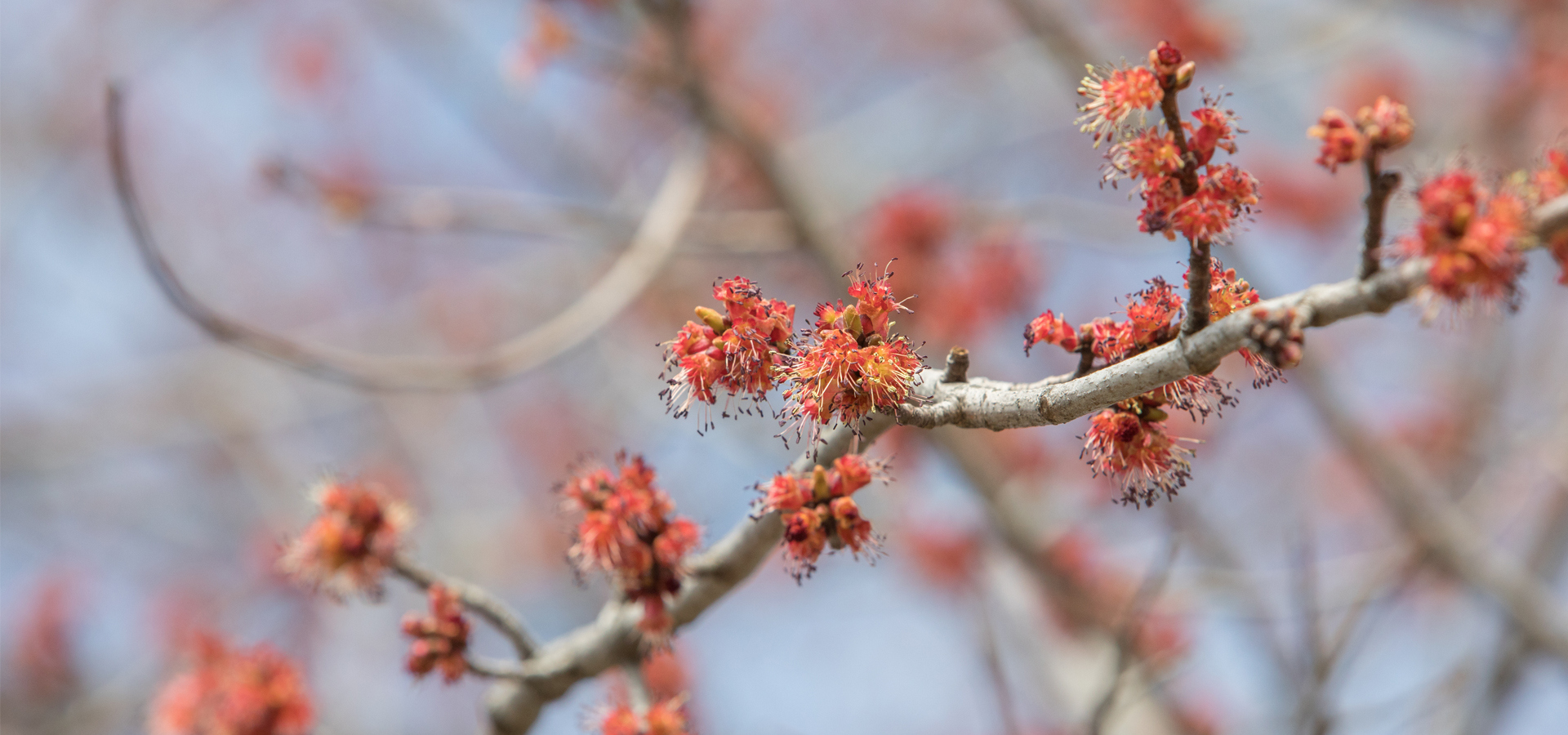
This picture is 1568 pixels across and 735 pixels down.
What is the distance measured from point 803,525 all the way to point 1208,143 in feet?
3.27

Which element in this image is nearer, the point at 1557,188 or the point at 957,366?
the point at 1557,188

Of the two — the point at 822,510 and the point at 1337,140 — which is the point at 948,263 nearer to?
the point at 822,510

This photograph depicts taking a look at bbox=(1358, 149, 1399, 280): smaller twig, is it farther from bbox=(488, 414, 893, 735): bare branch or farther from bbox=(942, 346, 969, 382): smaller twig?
bbox=(488, 414, 893, 735): bare branch

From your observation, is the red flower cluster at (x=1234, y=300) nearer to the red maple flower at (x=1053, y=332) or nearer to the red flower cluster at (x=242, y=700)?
the red maple flower at (x=1053, y=332)

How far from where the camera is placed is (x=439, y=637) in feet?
7.93

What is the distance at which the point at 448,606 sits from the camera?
242 cm

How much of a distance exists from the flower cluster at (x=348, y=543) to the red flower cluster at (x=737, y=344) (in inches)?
47.9

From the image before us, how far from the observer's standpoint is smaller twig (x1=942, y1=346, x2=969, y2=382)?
1.79 meters

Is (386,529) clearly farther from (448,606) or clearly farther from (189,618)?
(189,618)

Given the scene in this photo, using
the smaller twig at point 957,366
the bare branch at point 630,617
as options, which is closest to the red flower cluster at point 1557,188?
the smaller twig at point 957,366

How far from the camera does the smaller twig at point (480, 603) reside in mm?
2422

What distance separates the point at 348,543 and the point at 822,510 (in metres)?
1.40

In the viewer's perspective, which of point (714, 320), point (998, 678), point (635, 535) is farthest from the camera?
point (998, 678)

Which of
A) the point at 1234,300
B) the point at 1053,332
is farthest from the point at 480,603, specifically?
the point at 1234,300
